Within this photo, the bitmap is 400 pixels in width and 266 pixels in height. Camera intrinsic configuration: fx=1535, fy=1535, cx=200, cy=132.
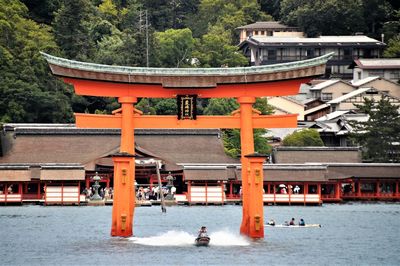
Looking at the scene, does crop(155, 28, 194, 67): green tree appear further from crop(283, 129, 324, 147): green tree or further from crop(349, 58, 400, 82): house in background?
crop(349, 58, 400, 82): house in background

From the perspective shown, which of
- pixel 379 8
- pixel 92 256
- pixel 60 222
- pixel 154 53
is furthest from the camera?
pixel 379 8

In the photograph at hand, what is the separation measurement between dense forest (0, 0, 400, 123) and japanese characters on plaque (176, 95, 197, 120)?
47.9 meters

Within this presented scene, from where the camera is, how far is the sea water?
60312 mm

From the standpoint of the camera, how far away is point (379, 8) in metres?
149

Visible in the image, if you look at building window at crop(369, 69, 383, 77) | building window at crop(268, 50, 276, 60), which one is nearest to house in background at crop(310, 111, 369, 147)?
building window at crop(369, 69, 383, 77)

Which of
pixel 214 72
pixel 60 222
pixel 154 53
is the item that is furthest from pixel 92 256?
pixel 154 53

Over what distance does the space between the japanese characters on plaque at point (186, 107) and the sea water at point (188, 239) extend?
5.38 meters

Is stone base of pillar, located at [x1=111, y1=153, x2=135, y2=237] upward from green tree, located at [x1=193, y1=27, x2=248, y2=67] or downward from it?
downward

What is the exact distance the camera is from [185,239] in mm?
66688

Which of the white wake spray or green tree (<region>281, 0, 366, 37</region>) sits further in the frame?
green tree (<region>281, 0, 366, 37</region>)

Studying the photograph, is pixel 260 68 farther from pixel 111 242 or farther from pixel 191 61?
pixel 191 61

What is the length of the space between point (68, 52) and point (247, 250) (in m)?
64.9

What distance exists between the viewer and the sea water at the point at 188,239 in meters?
60.3

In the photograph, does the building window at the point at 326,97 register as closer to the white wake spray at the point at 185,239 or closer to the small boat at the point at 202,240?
the white wake spray at the point at 185,239
